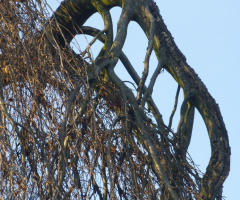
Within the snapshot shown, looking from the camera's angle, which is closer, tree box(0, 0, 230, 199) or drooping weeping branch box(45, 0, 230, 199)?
tree box(0, 0, 230, 199)

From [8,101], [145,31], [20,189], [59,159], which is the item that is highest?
[145,31]

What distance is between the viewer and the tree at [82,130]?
10.3ft

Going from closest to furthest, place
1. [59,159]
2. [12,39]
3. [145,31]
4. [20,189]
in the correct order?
[20,189], [59,159], [12,39], [145,31]

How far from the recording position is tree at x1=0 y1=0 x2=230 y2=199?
124 inches

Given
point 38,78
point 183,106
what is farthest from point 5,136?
point 183,106

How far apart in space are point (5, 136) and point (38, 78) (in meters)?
0.48

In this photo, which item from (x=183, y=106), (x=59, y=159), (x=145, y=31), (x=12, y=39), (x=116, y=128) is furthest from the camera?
(x=145, y=31)

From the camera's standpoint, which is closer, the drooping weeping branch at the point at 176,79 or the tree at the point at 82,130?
the tree at the point at 82,130

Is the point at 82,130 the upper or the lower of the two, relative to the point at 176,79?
lower

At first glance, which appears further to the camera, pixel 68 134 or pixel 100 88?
pixel 100 88

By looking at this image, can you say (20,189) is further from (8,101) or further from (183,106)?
(183,106)

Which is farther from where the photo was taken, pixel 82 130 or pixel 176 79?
pixel 176 79

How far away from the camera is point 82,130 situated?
11.6 ft

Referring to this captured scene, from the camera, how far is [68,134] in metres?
3.31
